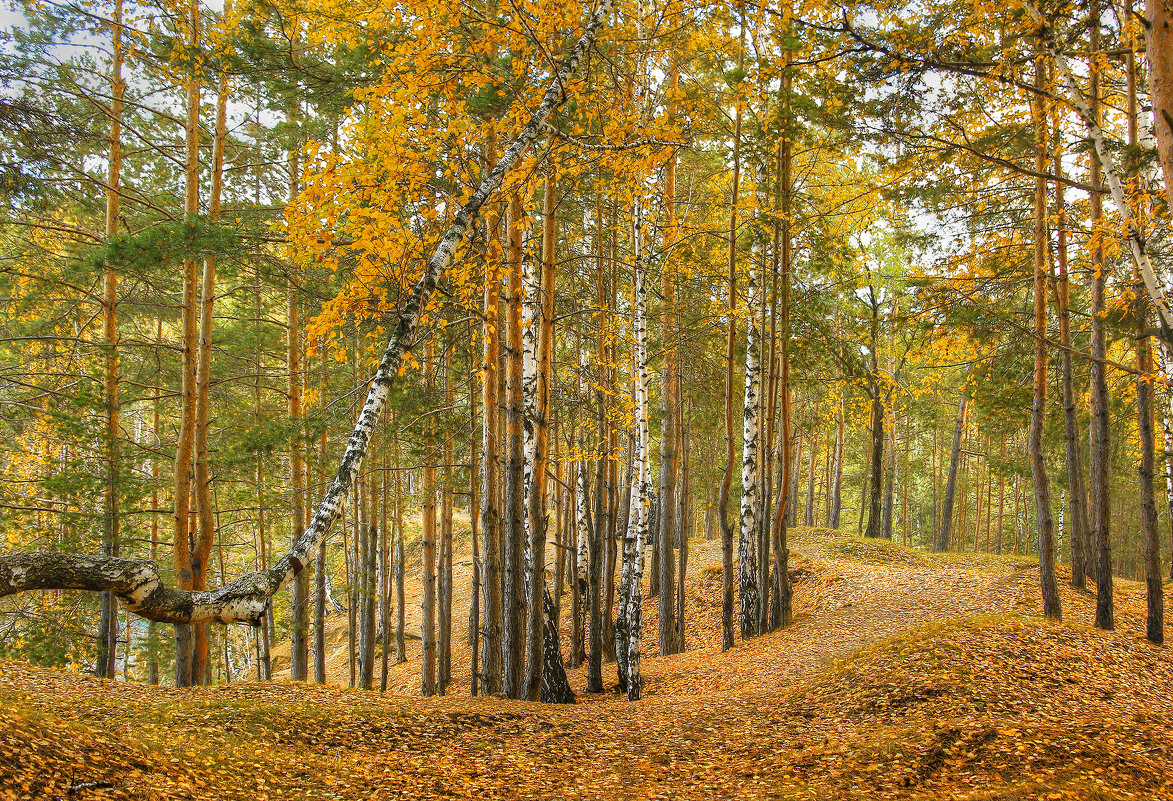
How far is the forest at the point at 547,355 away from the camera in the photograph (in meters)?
4.88

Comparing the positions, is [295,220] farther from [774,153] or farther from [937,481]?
[937,481]

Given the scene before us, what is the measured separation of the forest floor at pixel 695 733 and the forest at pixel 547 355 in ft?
0.18

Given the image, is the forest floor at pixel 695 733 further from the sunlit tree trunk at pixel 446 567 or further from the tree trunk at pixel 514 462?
the sunlit tree trunk at pixel 446 567

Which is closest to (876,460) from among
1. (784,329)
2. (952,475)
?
(952,475)

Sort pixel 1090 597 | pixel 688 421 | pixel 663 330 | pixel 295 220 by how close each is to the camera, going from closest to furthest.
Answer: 1. pixel 295 220
2. pixel 1090 597
3. pixel 663 330
4. pixel 688 421

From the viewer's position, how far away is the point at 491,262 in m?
6.50

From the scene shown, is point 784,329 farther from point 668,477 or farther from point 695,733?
point 695,733

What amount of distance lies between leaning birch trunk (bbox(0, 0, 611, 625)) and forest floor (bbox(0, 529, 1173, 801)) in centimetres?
113

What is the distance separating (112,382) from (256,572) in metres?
8.11

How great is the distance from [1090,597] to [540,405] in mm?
11879

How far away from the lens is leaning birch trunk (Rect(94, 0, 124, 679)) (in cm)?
903

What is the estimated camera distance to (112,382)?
9570 millimetres

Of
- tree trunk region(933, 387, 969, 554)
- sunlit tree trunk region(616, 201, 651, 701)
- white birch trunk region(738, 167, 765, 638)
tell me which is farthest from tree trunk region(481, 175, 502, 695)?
tree trunk region(933, 387, 969, 554)

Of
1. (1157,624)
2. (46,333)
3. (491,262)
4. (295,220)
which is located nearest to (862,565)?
(1157,624)
